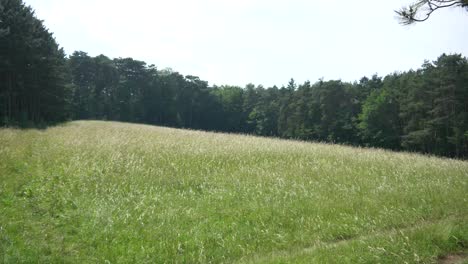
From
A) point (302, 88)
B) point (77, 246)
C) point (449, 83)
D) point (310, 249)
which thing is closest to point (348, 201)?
point (310, 249)

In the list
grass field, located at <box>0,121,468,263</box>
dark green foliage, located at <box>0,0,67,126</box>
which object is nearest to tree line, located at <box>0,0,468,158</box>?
dark green foliage, located at <box>0,0,67,126</box>

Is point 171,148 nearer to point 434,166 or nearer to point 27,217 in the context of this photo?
point 27,217

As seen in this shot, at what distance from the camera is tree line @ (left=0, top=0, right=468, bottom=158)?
30.0m

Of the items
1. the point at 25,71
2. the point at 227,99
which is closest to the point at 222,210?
the point at 25,71

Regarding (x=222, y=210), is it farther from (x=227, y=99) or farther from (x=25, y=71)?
(x=227, y=99)

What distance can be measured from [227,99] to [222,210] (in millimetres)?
84316

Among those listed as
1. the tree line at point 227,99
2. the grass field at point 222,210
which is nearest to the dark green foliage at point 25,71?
the tree line at point 227,99

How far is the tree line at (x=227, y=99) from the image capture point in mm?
30047

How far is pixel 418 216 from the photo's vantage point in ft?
23.1

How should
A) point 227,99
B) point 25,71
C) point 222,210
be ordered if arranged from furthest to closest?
1. point 227,99
2. point 25,71
3. point 222,210

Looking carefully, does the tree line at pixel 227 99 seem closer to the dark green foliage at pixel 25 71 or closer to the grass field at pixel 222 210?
the dark green foliage at pixel 25 71

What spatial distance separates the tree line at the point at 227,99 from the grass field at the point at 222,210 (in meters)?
20.2

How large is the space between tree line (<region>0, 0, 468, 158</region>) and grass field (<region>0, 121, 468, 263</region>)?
20.2 m

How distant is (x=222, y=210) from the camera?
25.3ft
